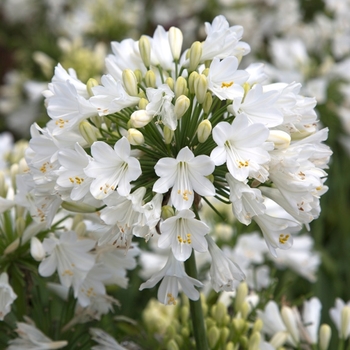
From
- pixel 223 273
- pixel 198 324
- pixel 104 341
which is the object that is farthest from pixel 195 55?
pixel 104 341

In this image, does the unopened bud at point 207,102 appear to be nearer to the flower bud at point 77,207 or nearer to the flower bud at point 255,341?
the flower bud at point 77,207

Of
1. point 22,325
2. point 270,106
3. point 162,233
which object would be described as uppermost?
point 270,106

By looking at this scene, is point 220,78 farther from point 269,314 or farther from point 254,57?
point 254,57

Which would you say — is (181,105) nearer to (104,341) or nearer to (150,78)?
(150,78)

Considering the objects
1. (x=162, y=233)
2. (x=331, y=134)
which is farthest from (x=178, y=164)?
(x=331, y=134)

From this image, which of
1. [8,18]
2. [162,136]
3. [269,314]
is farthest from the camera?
[8,18]

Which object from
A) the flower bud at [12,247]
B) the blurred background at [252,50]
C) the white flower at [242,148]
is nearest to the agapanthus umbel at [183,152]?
the white flower at [242,148]
